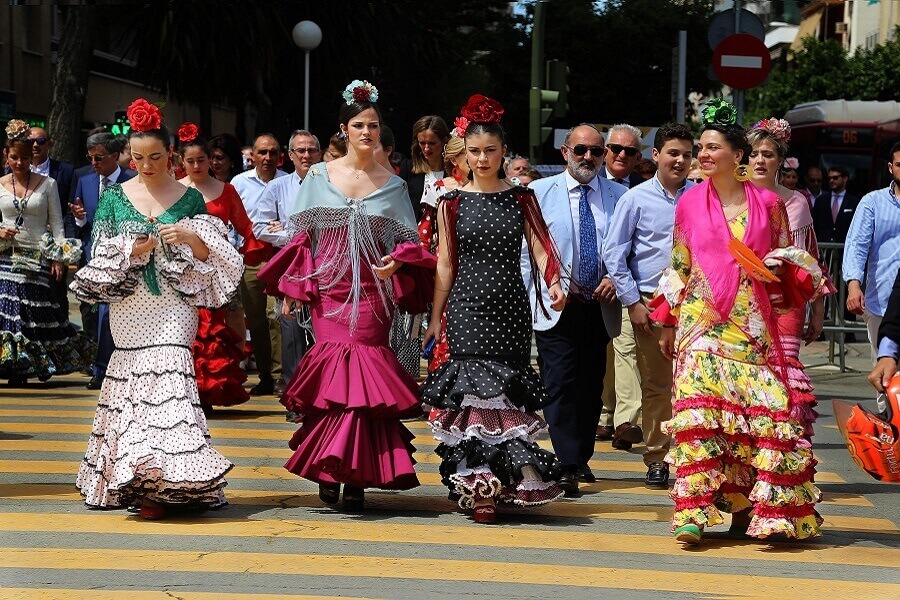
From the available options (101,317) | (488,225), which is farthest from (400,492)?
(101,317)

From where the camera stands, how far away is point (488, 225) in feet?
26.5

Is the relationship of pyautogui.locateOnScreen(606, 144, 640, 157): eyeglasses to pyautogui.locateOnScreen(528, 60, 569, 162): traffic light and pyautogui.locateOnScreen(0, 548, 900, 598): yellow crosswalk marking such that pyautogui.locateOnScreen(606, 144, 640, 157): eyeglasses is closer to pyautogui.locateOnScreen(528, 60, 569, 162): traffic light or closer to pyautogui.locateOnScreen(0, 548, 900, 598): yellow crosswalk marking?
pyautogui.locateOnScreen(0, 548, 900, 598): yellow crosswalk marking

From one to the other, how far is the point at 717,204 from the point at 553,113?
16795mm

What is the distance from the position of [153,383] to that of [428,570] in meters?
1.90

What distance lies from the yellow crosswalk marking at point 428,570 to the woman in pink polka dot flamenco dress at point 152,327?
2.58 ft

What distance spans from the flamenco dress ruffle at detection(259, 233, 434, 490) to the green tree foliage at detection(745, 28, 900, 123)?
44791mm

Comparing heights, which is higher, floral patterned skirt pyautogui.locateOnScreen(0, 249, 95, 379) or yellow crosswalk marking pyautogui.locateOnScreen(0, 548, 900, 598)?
floral patterned skirt pyautogui.locateOnScreen(0, 249, 95, 379)

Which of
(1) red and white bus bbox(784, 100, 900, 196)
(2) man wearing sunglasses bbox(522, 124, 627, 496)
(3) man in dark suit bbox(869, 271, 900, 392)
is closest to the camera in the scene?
(3) man in dark suit bbox(869, 271, 900, 392)

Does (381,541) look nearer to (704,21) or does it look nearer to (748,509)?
(748,509)

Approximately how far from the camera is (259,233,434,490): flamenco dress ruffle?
794 centimetres

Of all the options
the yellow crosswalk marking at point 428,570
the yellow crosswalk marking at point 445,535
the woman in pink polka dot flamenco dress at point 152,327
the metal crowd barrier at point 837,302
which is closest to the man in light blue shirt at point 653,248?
the yellow crosswalk marking at point 445,535

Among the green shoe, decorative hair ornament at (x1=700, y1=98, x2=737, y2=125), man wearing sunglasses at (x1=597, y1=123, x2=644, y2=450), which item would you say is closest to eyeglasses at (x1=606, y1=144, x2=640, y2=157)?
man wearing sunglasses at (x1=597, y1=123, x2=644, y2=450)

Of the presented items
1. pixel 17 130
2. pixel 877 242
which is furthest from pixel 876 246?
pixel 17 130

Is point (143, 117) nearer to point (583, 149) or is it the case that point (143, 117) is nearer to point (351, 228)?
point (351, 228)
